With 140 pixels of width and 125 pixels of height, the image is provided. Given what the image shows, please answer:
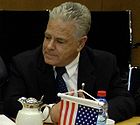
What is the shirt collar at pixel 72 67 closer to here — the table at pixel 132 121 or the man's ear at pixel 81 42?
the man's ear at pixel 81 42

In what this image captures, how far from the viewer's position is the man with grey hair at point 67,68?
230cm

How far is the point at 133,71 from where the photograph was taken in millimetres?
2795

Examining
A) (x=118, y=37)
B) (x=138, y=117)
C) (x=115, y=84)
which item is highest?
(x=118, y=37)

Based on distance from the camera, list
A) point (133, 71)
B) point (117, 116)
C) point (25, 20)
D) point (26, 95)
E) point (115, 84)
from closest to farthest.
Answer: point (117, 116) < point (26, 95) < point (115, 84) < point (133, 71) < point (25, 20)

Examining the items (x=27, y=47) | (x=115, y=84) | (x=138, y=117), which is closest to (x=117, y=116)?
(x=138, y=117)

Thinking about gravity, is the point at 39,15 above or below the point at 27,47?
above

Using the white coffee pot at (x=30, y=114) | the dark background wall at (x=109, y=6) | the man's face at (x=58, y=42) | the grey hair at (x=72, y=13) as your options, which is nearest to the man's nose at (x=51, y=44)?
the man's face at (x=58, y=42)

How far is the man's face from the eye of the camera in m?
2.30

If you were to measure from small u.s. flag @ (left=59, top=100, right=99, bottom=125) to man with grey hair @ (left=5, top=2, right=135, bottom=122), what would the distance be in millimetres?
451

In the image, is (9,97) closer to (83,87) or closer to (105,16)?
(83,87)

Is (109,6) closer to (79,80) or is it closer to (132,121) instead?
(79,80)

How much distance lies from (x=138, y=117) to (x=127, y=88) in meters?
0.32

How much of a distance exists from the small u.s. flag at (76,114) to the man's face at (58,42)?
1.77ft

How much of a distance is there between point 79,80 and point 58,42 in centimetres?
32
